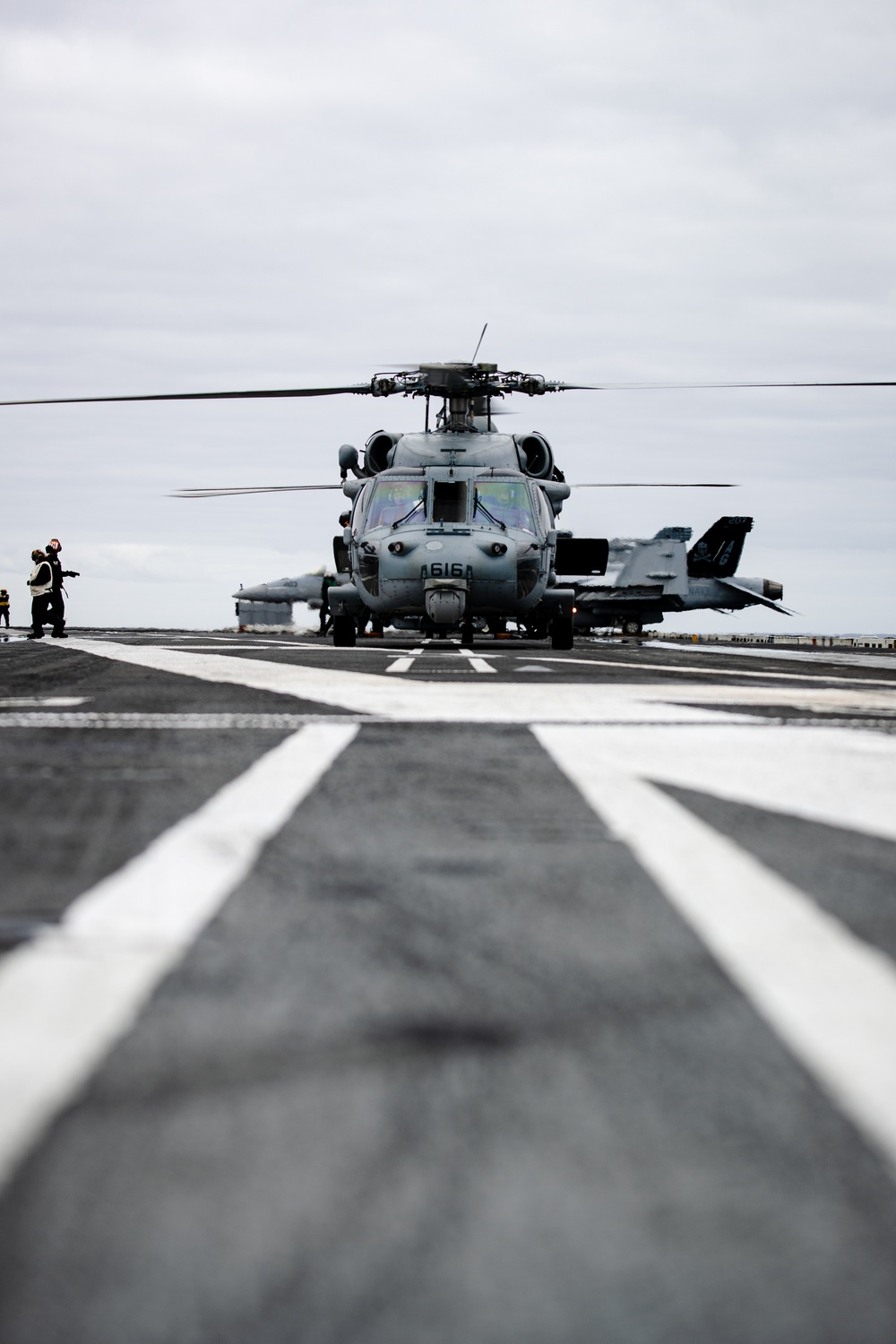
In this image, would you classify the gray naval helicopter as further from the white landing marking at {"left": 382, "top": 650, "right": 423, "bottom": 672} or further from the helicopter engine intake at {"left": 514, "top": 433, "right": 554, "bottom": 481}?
the white landing marking at {"left": 382, "top": 650, "right": 423, "bottom": 672}

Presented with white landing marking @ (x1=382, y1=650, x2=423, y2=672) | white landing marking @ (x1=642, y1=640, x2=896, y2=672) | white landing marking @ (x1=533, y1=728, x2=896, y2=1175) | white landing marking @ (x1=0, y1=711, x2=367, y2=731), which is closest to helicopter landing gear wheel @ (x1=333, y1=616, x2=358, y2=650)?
white landing marking @ (x1=642, y1=640, x2=896, y2=672)

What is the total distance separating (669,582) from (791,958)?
55620 mm

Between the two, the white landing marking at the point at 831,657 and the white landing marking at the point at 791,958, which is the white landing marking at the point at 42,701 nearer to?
the white landing marking at the point at 791,958

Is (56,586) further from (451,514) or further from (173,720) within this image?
(173,720)

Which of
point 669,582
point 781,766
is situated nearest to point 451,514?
point 781,766

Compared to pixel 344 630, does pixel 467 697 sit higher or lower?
higher

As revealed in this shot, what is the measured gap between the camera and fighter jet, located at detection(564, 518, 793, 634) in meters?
56.9

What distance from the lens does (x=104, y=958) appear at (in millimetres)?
2078

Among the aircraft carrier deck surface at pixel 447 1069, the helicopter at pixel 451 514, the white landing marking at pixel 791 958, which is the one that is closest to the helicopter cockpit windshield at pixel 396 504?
the helicopter at pixel 451 514

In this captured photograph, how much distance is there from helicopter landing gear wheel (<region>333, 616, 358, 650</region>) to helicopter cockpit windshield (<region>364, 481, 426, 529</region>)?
2048mm

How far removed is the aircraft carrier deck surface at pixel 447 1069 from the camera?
42.9 inches

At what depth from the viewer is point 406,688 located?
9234mm

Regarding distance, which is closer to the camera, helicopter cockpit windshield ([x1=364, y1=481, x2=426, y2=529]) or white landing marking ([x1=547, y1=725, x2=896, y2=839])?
white landing marking ([x1=547, y1=725, x2=896, y2=839])

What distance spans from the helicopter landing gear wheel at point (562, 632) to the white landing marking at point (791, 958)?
68.5 ft
